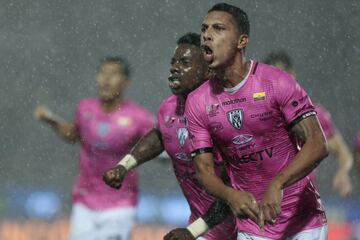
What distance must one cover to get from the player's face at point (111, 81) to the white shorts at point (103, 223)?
40.2 inches

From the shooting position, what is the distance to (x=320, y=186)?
12281 millimetres

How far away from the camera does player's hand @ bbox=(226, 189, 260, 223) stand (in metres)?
5.61

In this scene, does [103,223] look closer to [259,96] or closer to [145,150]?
[145,150]

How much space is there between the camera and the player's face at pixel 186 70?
7.17 metres

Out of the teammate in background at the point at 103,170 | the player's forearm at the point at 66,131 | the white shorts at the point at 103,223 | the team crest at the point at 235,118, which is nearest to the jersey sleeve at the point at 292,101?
the team crest at the point at 235,118

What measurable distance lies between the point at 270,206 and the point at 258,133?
2.42 feet

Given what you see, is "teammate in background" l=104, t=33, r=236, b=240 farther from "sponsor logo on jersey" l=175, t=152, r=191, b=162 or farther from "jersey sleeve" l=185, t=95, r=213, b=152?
"jersey sleeve" l=185, t=95, r=213, b=152

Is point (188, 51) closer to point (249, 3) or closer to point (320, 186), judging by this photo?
point (320, 186)

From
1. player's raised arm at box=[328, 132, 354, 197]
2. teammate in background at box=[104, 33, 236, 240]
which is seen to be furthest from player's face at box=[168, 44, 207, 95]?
player's raised arm at box=[328, 132, 354, 197]

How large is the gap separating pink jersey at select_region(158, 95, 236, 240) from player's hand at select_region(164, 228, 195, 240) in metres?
0.74

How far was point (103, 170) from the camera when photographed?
9852 millimetres

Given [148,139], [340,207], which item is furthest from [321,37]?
[148,139]

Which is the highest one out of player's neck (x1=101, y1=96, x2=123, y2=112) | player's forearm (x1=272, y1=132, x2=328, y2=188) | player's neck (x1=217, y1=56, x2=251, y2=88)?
player's neck (x1=101, y1=96, x2=123, y2=112)

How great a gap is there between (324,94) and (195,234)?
684 centimetres
